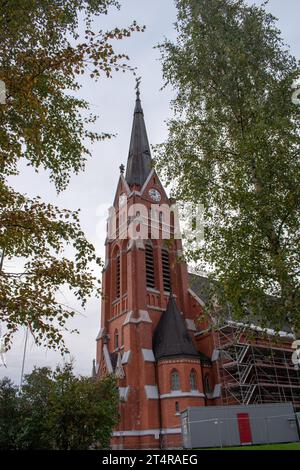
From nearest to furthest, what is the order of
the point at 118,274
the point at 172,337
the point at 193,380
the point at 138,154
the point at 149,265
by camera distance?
the point at 193,380 < the point at 172,337 < the point at 149,265 < the point at 118,274 < the point at 138,154

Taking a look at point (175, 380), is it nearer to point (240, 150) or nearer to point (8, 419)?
point (8, 419)

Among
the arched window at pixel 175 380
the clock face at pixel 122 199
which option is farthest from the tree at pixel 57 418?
the clock face at pixel 122 199

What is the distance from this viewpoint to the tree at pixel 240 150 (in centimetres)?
974

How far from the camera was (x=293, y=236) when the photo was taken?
1026 cm

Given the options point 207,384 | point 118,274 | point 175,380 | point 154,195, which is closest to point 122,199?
point 154,195

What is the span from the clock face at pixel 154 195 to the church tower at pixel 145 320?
9 centimetres

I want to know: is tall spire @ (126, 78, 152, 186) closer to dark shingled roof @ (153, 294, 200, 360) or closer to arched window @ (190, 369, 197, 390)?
dark shingled roof @ (153, 294, 200, 360)

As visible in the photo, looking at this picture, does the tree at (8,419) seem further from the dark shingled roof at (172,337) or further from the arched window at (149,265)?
the arched window at (149,265)

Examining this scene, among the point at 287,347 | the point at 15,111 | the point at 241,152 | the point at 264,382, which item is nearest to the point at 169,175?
the point at 241,152

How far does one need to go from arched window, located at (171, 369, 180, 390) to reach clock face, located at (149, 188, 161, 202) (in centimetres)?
1809

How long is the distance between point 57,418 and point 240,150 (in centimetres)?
1178

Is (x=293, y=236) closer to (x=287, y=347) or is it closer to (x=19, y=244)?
(x=19, y=244)

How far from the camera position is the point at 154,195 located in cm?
4006

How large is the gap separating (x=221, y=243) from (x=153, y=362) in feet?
67.8
